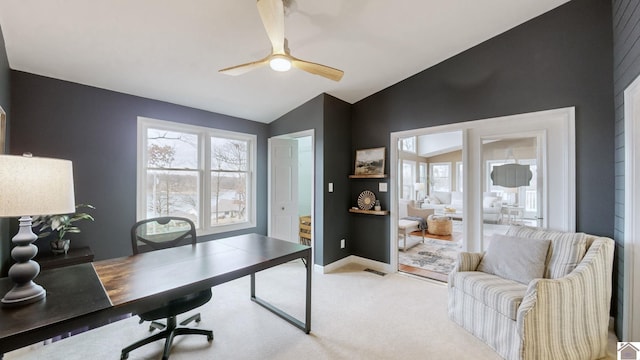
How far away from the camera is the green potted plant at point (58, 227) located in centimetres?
233

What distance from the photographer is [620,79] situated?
210cm

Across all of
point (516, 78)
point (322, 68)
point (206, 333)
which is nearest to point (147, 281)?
point (206, 333)

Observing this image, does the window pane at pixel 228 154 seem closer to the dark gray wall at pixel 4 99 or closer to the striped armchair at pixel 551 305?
the dark gray wall at pixel 4 99

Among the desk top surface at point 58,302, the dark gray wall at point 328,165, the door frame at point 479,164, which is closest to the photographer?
the desk top surface at point 58,302

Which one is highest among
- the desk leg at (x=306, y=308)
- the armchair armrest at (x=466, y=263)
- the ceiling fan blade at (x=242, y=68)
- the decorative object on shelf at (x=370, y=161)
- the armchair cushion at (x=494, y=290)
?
the ceiling fan blade at (x=242, y=68)

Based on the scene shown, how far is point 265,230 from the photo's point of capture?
14.3 ft

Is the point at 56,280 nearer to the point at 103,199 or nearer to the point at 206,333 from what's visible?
the point at 206,333

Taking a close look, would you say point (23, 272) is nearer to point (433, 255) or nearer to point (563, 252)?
point (563, 252)

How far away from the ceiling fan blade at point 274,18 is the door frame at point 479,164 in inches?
89.5

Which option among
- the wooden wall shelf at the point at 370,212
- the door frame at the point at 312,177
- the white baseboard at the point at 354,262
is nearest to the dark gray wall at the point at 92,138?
the door frame at the point at 312,177

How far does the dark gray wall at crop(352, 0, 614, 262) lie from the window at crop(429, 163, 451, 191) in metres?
6.83

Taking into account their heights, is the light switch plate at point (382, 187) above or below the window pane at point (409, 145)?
below

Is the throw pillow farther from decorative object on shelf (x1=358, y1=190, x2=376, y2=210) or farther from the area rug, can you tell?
decorative object on shelf (x1=358, y1=190, x2=376, y2=210)

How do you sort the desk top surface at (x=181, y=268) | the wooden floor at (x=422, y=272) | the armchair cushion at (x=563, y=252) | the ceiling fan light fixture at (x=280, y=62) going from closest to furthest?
the desk top surface at (x=181, y=268)
the ceiling fan light fixture at (x=280, y=62)
the armchair cushion at (x=563, y=252)
the wooden floor at (x=422, y=272)
